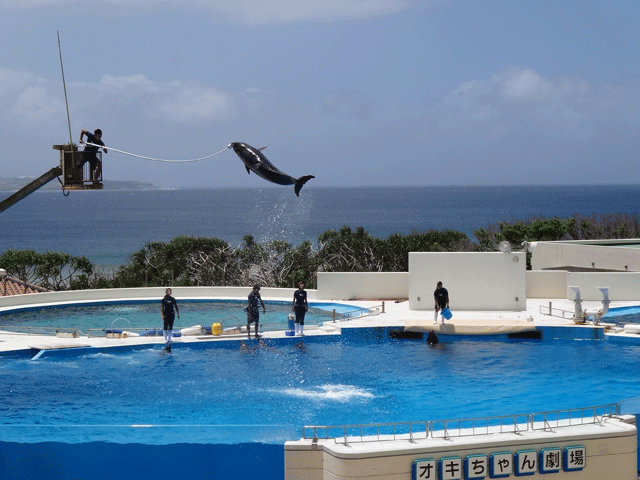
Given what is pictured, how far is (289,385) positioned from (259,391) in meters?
0.63

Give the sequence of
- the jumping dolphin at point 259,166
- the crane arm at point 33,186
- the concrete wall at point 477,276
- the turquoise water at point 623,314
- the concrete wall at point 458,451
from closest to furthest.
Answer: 1. the concrete wall at point 458,451
2. the jumping dolphin at point 259,166
3. the crane arm at point 33,186
4. the turquoise water at point 623,314
5. the concrete wall at point 477,276

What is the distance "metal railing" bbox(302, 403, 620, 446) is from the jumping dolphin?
3.55m

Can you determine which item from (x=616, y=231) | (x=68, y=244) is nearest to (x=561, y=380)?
(x=616, y=231)

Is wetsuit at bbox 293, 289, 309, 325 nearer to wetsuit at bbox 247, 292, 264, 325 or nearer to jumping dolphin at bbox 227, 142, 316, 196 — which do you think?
wetsuit at bbox 247, 292, 264, 325

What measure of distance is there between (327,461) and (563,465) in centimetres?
286

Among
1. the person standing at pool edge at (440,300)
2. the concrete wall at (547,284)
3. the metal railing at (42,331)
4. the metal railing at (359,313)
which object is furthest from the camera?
the concrete wall at (547,284)

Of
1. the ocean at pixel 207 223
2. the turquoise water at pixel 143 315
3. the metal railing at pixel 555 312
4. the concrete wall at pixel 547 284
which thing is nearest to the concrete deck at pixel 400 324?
the metal railing at pixel 555 312

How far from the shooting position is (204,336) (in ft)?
58.7

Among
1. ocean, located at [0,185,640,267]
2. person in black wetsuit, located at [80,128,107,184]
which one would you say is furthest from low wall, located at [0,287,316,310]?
ocean, located at [0,185,640,267]

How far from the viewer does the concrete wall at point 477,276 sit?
20734 millimetres

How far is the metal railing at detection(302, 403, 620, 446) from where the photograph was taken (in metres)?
9.95

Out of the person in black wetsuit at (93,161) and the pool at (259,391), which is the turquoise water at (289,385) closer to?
the pool at (259,391)

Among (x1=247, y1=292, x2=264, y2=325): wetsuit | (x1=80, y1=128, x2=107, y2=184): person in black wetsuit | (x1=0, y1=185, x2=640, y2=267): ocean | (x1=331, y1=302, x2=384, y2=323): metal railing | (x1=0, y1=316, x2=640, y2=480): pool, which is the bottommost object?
(x1=0, y1=316, x2=640, y2=480): pool

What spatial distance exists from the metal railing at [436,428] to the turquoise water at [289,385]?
0.53m
